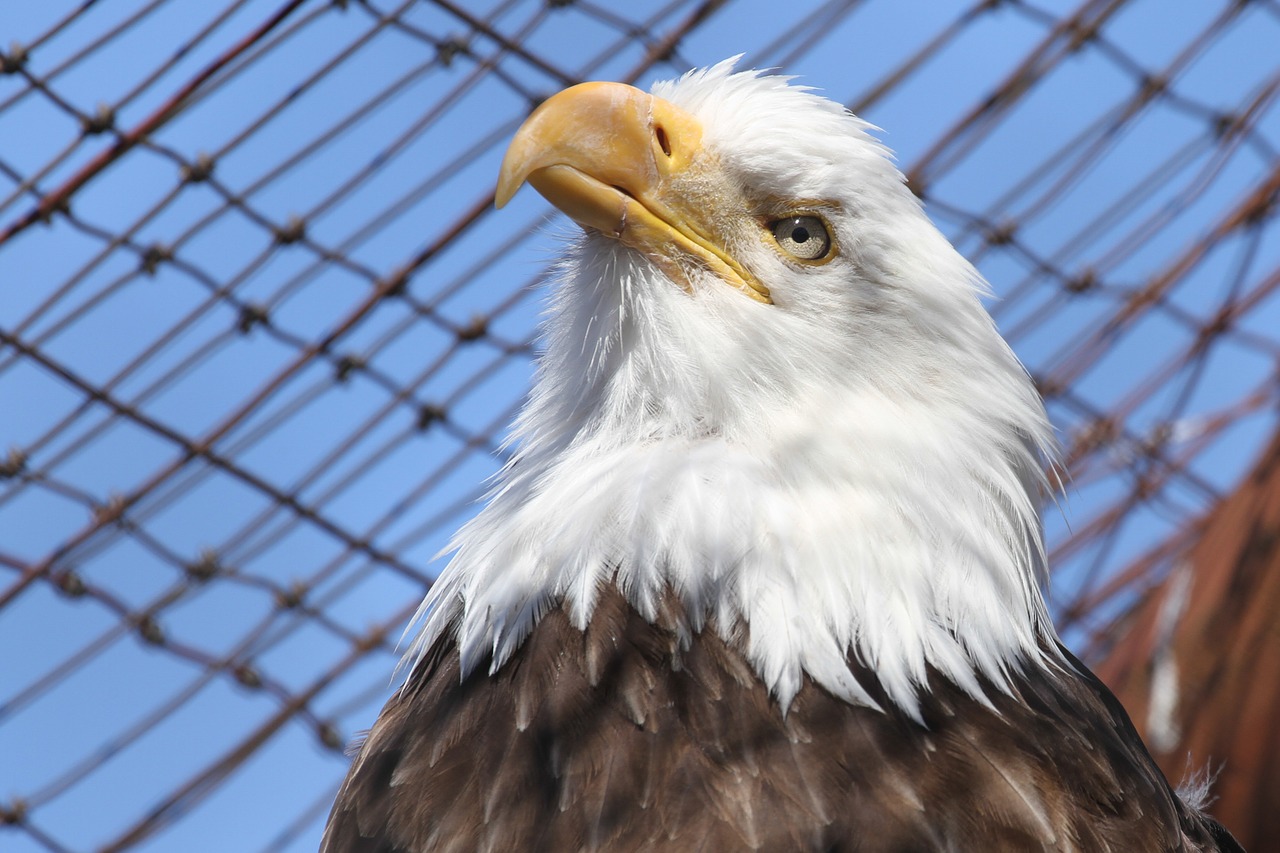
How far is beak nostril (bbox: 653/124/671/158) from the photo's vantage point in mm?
2170

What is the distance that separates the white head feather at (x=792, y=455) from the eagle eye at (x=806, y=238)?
0.03m

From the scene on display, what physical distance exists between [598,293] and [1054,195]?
2.77 m

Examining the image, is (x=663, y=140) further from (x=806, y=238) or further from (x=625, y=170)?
(x=806, y=238)

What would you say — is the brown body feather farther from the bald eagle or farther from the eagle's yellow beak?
the eagle's yellow beak

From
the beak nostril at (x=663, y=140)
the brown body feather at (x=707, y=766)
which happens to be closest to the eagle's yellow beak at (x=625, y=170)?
the beak nostril at (x=663, y=140)

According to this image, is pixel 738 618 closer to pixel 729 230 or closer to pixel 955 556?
pixel 955 556

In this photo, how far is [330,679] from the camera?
182 inches

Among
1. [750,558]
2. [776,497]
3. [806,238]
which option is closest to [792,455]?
[776,497]

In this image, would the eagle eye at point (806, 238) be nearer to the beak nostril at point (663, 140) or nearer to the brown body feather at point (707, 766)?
the beak nostril at point (663, 140)

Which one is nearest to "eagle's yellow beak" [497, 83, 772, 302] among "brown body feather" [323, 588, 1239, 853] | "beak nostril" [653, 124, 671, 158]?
"beak nostril" [653, 124, 671, 158]

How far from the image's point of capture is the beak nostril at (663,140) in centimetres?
217

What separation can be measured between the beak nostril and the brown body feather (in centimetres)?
76

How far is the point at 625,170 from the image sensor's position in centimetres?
212

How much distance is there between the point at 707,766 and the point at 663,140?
1.03m
